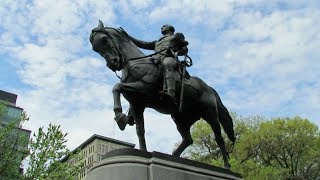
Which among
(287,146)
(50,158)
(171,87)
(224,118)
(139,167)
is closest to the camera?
(139,167)

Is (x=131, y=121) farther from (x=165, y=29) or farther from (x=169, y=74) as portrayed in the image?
(x=165, y=29)

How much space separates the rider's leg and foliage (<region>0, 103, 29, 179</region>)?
1357cm

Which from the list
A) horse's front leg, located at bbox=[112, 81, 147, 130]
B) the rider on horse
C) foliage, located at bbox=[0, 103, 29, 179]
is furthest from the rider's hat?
foliage, located at bbox=[0, 103, 29, 179]

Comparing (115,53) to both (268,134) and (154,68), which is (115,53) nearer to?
(154,68)

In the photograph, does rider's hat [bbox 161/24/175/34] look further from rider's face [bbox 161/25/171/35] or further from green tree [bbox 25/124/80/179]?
green tree [bbox 25/124/80/179]

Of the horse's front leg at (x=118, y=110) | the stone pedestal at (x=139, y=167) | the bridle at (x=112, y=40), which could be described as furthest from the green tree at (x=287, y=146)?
the horse's front leg at (x=118, y=110)

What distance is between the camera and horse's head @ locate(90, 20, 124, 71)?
31.0 ft

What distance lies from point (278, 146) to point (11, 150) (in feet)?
59.5

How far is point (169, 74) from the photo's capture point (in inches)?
369

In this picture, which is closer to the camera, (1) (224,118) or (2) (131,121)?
(2) (131,121)

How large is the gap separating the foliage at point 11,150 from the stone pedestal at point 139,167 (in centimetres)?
1356

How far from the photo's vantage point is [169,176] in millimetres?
8328

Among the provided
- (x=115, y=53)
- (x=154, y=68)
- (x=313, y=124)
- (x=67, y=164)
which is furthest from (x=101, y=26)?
(x=313, y=124)

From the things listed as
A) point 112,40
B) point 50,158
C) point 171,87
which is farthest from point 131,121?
point 50,158
